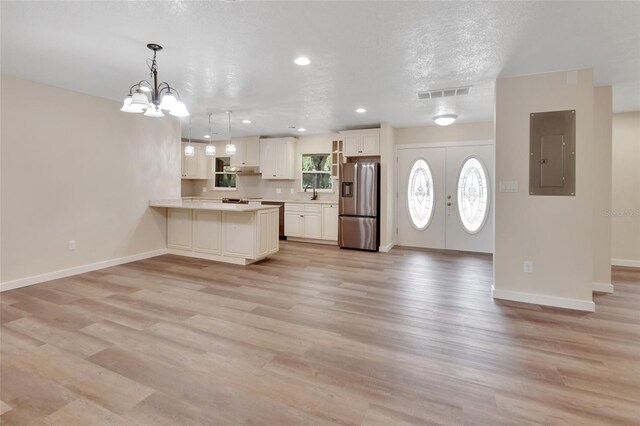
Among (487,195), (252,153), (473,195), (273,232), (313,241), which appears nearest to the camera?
(273,232)

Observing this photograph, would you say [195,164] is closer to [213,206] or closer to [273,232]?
[213,206]

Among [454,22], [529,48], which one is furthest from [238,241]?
[529,48]

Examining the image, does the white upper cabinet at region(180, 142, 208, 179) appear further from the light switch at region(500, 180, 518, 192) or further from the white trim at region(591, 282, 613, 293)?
the white trim at region(591, 282, 613, 293)

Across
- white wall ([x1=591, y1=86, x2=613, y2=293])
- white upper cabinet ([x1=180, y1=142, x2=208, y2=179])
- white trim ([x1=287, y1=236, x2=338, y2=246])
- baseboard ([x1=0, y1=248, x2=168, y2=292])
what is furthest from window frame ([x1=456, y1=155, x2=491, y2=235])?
white upper cabinet ([x1=180, y1=142, x2=208, y2=179])

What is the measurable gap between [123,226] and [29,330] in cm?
259

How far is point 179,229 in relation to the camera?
5594mm

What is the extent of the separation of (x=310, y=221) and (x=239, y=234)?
2240 millimetres

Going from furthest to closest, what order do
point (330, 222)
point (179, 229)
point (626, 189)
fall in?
1. point (330, 222)
2. point (179, 229)
3. point (626, 189)

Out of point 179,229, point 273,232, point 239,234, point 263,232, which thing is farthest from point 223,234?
point 179,229

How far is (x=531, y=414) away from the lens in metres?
1.68

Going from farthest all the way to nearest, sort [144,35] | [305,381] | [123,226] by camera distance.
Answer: [123,226], [144,35], [305,381]

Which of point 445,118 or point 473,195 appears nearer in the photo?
point 445,118

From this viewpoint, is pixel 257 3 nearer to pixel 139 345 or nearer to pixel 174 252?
pixel 139 345

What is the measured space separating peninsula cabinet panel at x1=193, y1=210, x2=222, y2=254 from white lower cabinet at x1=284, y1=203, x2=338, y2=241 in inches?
87.3
